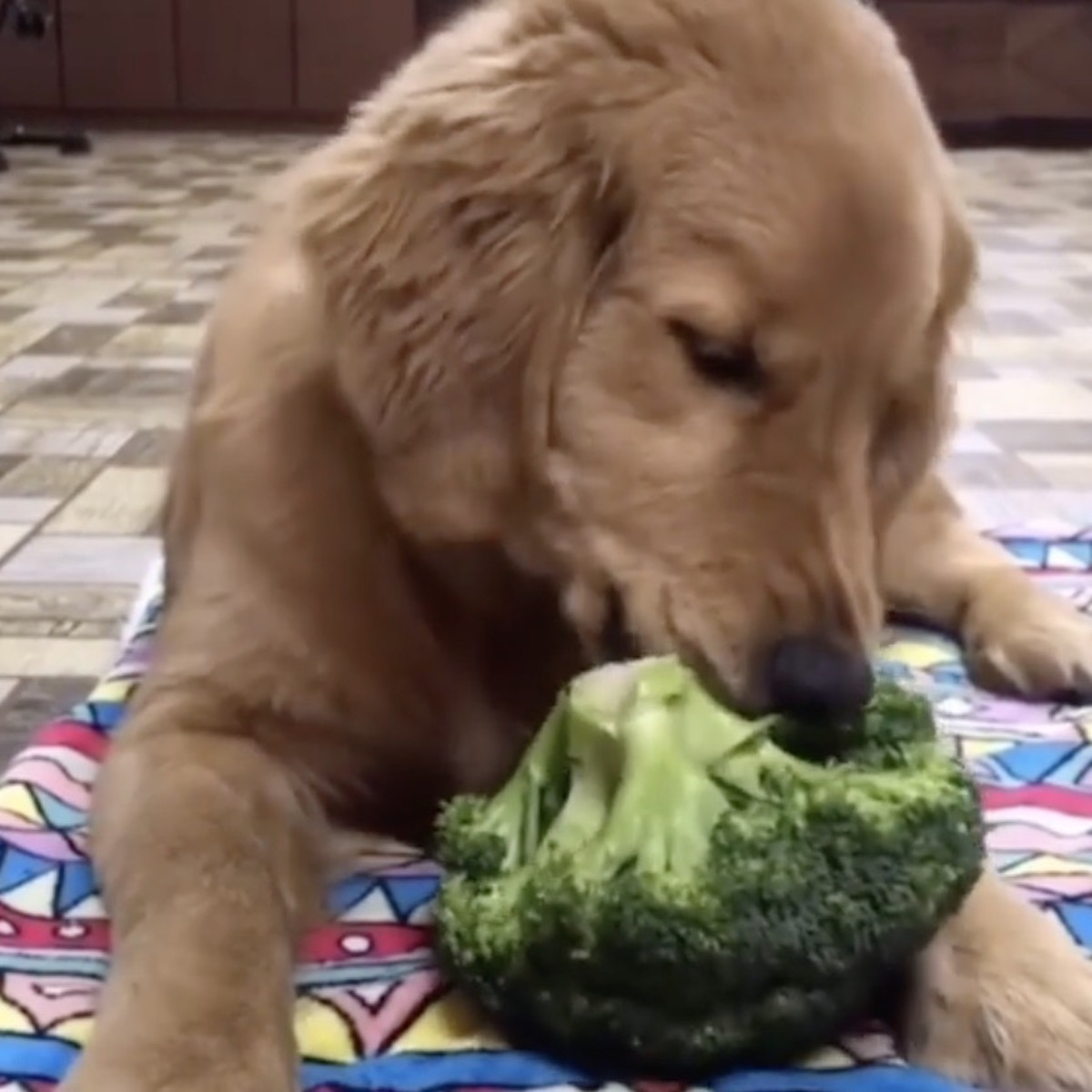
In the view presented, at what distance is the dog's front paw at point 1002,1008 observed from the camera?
4.15ft

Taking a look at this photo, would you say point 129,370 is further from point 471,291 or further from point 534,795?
point 534,795

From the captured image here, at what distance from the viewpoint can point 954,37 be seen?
8391 millimetres

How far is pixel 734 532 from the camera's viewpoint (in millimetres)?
Answer: 1361

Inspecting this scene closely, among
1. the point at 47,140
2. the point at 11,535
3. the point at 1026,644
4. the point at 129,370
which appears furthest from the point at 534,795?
the point at 47,140

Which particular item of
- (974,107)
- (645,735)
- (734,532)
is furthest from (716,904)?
(974,107)

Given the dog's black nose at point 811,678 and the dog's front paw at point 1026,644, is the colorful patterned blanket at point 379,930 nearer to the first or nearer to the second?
the dog's front paw at point 1026,644

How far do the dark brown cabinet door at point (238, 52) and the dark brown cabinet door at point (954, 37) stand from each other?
2.51 metres

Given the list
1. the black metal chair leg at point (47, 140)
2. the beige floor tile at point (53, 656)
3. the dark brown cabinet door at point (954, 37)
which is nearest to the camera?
the beige floor tile at point (53, 656)

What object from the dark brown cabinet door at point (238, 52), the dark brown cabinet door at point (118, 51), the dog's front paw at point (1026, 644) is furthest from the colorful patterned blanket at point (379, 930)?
the dark brown cabinet door at point (118, 51)

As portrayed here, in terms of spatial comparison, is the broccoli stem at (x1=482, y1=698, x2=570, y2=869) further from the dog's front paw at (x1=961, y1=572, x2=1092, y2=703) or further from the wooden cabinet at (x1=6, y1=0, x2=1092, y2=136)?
the wooden cabinet at (x1=6, y1=0, x2=1092, y2=136)

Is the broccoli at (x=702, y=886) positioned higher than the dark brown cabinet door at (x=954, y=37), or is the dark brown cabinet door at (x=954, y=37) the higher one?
the broccoli at (x=702, y=886)

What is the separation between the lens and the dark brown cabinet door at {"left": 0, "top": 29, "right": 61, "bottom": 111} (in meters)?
8.70

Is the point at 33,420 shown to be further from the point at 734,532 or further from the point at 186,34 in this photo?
the point at 186,34

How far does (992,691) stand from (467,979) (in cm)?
90
